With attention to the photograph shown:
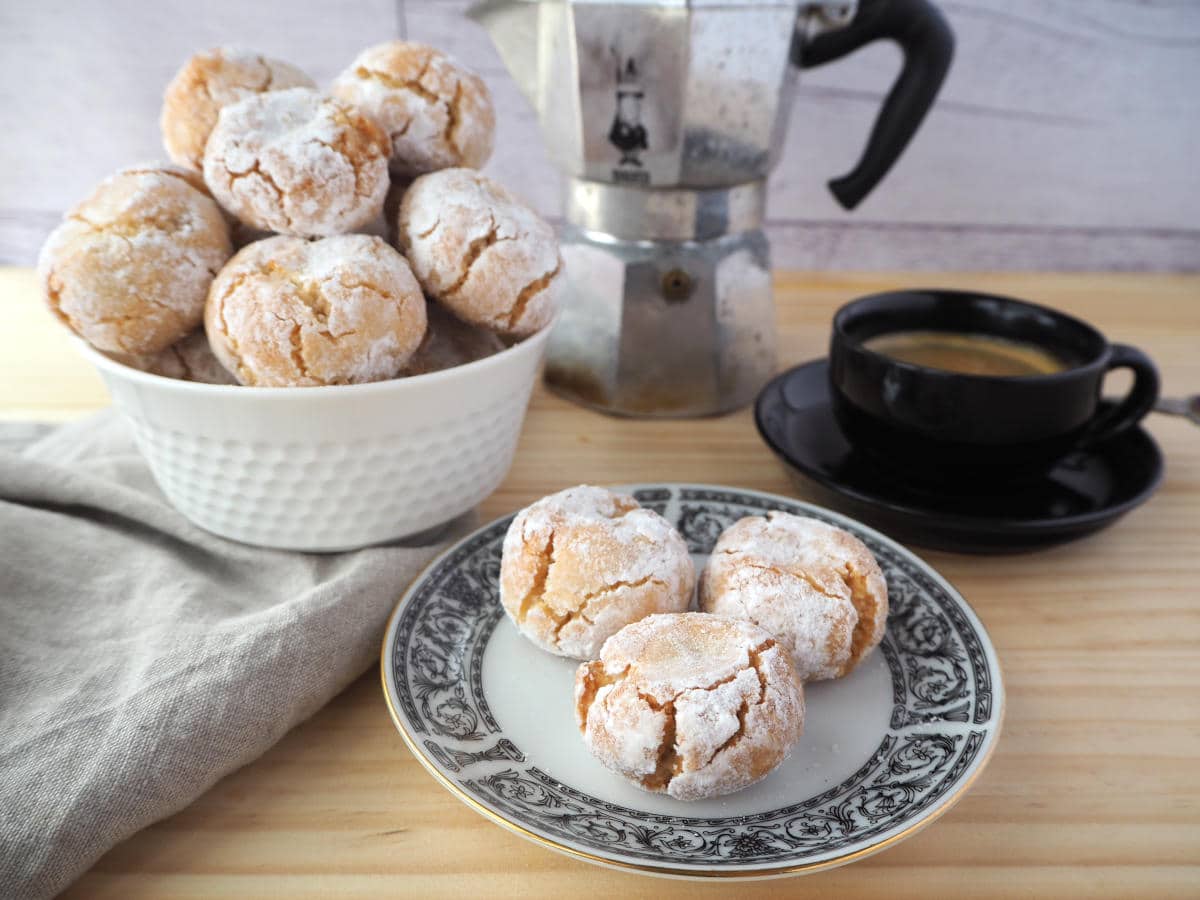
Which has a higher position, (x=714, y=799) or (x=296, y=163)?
(x=296, y=163)

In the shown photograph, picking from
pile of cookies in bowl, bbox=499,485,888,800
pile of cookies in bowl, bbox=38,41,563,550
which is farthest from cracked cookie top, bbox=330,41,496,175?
pile of cookies in bowl, bbox=499,485,888,800

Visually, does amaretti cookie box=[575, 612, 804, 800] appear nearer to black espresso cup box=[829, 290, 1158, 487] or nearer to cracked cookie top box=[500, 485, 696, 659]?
cracked cookie top box=[500, 485, 696, 659]

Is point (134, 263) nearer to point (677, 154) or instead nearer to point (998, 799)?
point (677, 154)

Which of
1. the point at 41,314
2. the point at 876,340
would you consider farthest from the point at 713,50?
the point at 41,314

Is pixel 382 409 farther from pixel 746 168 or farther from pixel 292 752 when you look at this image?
pixel 746 168

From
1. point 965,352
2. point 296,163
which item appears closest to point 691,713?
point 296,163

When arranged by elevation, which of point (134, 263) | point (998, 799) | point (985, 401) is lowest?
point (998, 799)
